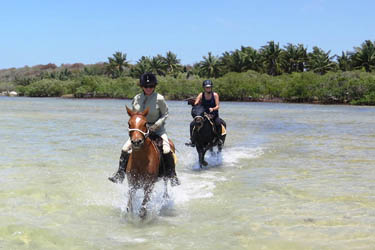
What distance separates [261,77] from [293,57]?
1333 centimetres

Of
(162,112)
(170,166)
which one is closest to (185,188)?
(170,166)

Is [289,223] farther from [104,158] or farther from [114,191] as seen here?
[104,158]

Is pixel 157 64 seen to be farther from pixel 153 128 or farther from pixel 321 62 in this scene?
pixel 153 128

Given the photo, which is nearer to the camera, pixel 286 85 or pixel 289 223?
pixel 289 223

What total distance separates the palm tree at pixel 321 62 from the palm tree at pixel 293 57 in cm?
267

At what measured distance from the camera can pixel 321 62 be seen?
99312 mm

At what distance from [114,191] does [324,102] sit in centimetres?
8045

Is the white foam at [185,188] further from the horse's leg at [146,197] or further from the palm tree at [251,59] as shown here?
the palm tree at [251,59]

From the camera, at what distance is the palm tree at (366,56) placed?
89.6m

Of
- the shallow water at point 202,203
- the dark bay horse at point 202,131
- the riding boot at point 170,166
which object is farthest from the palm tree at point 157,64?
the riding boot at point 170,166

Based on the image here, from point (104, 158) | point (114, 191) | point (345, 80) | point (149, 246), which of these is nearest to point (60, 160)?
point (104, 158)

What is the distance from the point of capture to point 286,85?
9006cm

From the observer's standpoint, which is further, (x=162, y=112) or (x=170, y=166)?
(x=170, y=166)

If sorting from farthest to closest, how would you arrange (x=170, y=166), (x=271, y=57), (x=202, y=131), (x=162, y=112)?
(x=271, y=57), (x=202, y=131), (x=170, y=166), (x=162, y=112)
